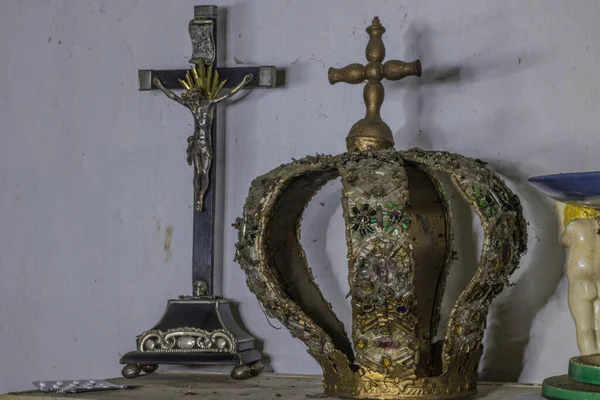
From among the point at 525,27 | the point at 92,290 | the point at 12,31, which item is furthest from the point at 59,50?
the point at 525,27

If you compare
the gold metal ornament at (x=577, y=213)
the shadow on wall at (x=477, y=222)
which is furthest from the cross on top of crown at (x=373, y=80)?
the gold metal ornament at (x=577, y=213)

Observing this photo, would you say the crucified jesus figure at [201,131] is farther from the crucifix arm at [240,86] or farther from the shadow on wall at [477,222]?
the shadow on wall at [477,222]

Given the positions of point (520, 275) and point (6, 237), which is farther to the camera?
point (6, 237)

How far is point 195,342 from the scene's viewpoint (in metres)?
1.47

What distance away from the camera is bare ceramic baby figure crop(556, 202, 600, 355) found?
130 centimetres

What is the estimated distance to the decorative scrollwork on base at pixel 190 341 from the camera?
1470 millimetres

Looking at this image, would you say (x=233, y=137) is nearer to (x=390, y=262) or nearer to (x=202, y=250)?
(x=202, y=250)

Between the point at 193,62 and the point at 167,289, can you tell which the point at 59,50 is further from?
the point at 167,289

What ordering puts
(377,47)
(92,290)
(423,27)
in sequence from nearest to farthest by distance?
(377,47) < (423,27) < (92,290)

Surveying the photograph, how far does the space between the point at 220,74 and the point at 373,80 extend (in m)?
0.29

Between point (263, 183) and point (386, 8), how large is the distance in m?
0.39

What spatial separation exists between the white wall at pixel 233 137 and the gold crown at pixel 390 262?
137 mm

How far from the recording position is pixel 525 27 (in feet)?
4.88

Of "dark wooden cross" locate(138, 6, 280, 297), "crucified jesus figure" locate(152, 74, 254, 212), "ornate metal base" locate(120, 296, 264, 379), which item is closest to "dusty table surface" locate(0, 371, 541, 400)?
"ornate metal base" locate(120, 296, 264, 379)
